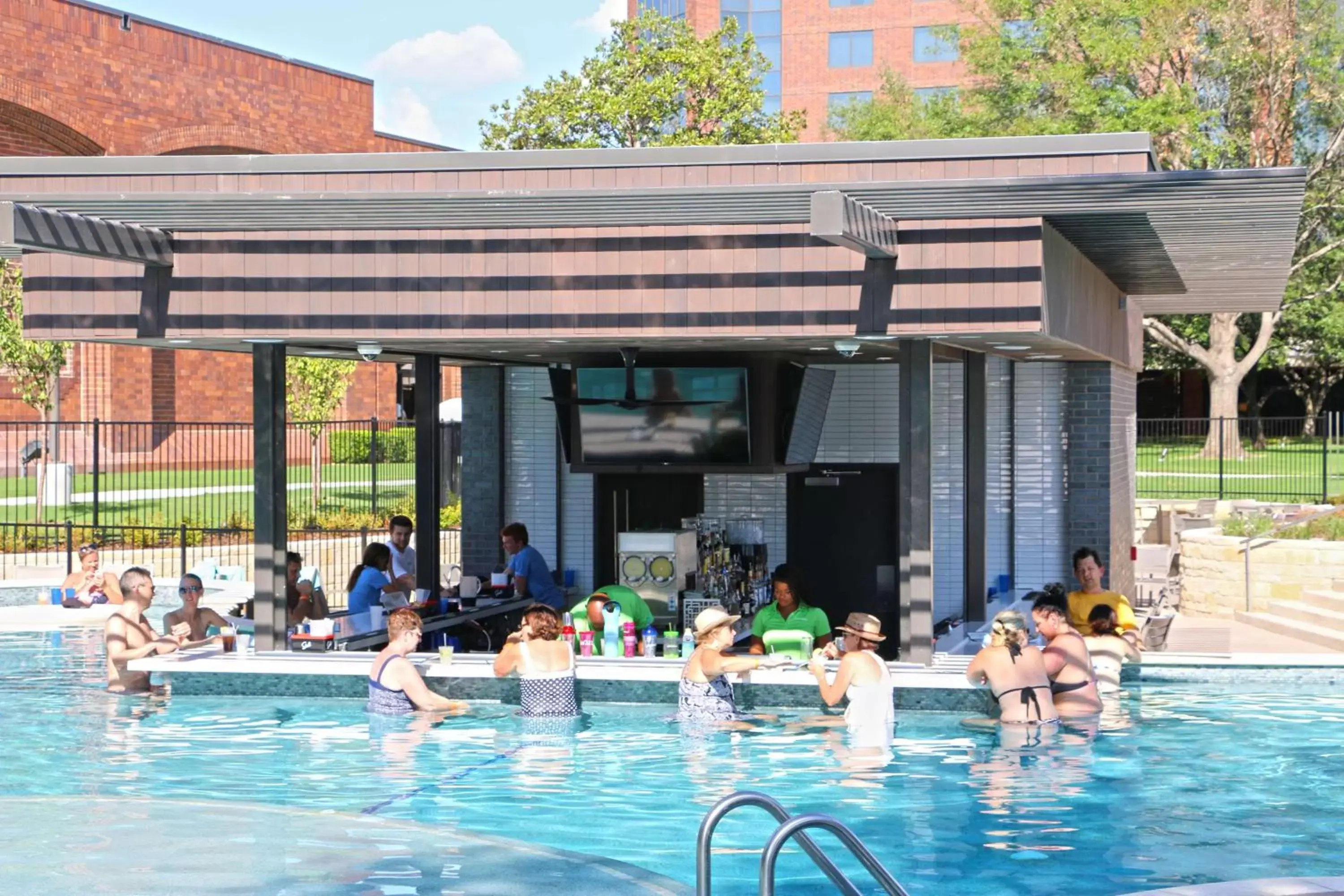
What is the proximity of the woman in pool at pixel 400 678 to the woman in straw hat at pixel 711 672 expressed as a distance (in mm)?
1983

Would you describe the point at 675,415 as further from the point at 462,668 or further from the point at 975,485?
the point at 462,668

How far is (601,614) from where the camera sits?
13.6 meters

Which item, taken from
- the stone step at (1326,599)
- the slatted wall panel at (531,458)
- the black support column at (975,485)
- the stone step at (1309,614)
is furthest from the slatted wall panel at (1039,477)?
the slatted wall panel at (531,458)

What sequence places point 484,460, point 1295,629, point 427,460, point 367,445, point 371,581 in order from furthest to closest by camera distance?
point 367,445 < point 484,460 < point 1295,629 < point 427,460 < point 371,581

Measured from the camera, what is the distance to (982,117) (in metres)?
43.6

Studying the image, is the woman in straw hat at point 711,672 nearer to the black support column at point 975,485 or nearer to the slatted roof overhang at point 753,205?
the slatted roof overhang at point 753,205

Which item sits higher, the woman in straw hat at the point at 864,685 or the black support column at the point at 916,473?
the black support column at the point at 916,473

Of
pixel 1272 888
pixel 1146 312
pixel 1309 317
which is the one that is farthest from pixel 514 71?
pixel 1272 888

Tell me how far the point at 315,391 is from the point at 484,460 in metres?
13.5

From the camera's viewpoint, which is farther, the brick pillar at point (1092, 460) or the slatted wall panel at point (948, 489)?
the brick pillar at point (1092, 460)

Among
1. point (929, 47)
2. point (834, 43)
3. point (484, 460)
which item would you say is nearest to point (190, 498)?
point (484, 460)

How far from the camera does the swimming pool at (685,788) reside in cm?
867

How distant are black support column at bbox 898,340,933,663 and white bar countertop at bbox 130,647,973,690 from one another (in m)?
0.54

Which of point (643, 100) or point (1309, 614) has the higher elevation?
point (643, 100)
